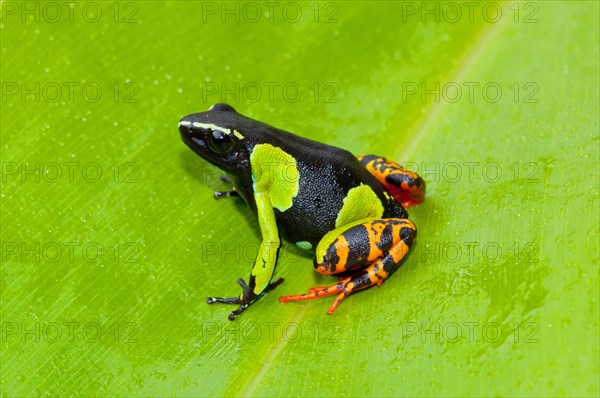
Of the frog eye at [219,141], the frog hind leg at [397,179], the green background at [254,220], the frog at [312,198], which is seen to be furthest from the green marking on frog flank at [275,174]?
the frog hind leg at [397,179]

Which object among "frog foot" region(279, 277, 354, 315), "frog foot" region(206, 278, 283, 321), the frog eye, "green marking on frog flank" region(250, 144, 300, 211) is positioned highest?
the frog eye

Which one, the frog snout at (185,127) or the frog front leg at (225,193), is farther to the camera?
the frog front leg at (225,193)

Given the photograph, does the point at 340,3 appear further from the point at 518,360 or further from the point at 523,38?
the point at 518,360

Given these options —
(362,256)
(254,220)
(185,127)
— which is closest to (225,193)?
(254,220)

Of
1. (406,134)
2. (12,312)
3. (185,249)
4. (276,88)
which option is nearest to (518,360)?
(406,134)

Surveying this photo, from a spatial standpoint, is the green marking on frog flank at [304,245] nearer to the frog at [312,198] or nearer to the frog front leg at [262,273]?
the frog at [312,198]

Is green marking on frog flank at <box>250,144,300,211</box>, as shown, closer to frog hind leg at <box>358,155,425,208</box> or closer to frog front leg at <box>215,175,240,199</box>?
frog front leg at <box>215,175,240,199</box>

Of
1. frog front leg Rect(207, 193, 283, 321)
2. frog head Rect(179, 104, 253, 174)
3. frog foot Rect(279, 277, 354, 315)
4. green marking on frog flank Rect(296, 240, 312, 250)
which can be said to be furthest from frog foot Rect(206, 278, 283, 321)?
frog head Rect(179, 104, 253, 174)

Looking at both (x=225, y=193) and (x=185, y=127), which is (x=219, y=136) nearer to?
(x=185, y=127)
